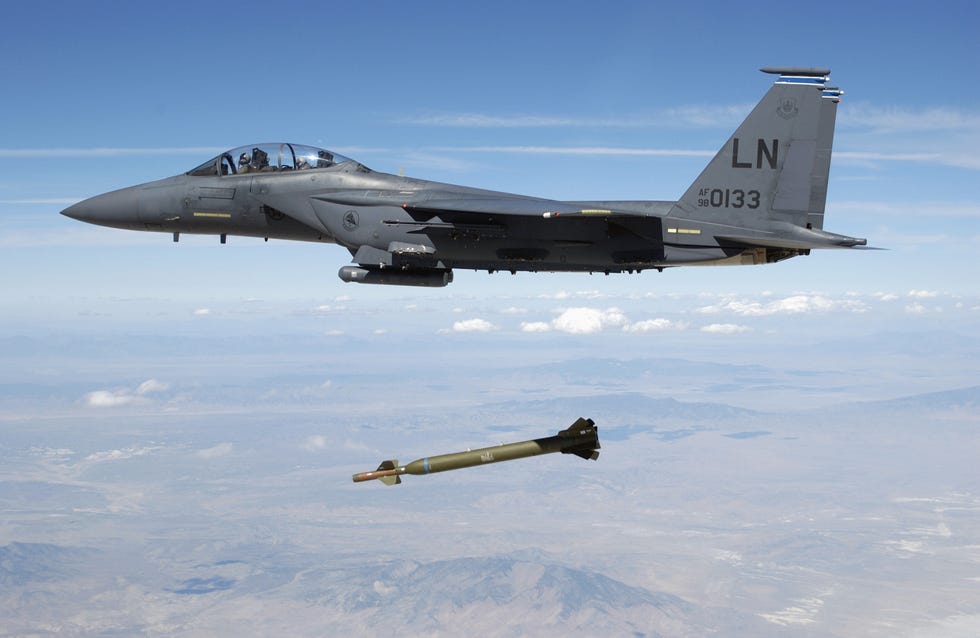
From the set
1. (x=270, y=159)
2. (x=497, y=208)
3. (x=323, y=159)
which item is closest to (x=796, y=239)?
(x=497, y=208)

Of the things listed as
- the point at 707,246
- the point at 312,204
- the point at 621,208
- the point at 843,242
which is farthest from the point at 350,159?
the point at 843,242

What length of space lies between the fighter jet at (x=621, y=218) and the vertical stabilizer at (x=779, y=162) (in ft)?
0.07

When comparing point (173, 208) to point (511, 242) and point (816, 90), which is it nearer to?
point (511, 242)

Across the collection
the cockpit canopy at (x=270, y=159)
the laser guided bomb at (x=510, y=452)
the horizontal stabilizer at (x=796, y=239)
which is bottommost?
the laser guided bomb at (x=510, y=452)

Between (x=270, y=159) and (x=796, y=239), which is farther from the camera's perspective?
(x=270, y=159)

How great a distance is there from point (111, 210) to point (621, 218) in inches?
499

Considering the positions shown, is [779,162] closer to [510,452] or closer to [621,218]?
[621,218]

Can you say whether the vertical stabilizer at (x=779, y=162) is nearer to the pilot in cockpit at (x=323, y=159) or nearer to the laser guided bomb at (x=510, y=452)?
the laser guided bomb at (x=510, y=452)

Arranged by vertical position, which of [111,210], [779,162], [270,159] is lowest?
[111,210]

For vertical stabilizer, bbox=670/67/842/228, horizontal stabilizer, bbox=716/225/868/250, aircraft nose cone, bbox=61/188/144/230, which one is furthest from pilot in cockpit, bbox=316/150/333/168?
horizontal stabilizer, bbox=716/225/868/250

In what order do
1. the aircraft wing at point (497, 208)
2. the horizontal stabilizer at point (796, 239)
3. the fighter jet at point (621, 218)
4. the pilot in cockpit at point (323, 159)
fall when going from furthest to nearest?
1. the pilot in cockpit at point (323, 159)
2. the fighter jet at point (621, 218)
3. the horizontal stabilizer at point (796, 239)
4. the aircraft wing at point (497, 208)

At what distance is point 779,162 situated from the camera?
704 inches

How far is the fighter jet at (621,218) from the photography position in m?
17.8

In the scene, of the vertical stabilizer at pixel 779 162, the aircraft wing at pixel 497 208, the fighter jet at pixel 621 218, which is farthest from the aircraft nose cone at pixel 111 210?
the vertical stabilizer at pixel 779 162
